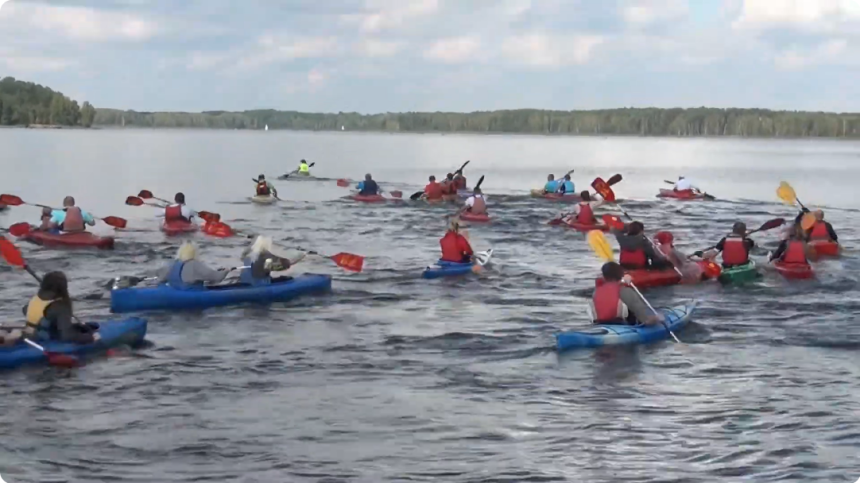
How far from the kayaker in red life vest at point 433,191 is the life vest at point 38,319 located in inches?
1077

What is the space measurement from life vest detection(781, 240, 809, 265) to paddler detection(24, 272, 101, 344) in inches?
573

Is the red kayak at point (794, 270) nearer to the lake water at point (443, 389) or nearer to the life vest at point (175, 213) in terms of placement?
the lake water at point (443, 389)

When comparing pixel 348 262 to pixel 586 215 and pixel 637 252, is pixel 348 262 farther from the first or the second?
pixel 586 215

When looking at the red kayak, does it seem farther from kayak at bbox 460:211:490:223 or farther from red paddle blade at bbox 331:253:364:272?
kayak at bbox 460:211:490:223

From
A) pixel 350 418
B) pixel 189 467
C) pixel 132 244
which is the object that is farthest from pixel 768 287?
pixel 132 244

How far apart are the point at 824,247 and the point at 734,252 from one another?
5.20 meters

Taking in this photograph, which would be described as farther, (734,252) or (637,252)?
A: (734,252)

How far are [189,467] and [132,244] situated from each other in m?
18.3

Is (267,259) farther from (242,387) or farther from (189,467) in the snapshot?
(189,467)

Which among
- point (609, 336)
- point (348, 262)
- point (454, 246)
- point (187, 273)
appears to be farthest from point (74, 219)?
point (609, 336)

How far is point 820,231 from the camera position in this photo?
2591 centimetres

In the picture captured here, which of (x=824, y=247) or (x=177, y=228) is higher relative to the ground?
A: (x=824, y=247)

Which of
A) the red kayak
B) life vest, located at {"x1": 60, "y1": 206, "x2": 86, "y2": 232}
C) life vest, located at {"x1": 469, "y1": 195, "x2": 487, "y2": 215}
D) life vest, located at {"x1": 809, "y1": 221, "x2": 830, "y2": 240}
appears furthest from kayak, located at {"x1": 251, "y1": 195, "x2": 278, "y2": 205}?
the red kayak

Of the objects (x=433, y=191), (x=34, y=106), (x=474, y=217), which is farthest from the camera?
(x=34, y=106)
